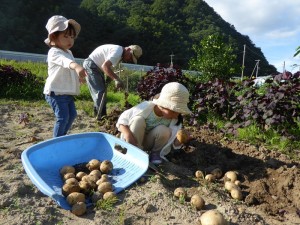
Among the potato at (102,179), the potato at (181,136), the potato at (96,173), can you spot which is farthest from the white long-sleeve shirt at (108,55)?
the potato at (102,179)

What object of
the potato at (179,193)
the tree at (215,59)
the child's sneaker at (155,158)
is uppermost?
the tree at (215,59)

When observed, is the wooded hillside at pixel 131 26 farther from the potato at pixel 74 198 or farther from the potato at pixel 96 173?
the potato at pixel 74 198

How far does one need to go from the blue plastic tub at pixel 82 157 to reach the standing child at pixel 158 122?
0.62 feet

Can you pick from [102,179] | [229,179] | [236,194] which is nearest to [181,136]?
[229,179]

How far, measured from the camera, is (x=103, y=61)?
5074 millimetres

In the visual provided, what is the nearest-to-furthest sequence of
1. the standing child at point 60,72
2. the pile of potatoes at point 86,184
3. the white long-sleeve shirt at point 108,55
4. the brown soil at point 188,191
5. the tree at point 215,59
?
the brown soil at point 188,191, the pile of potatoes at point 86,184, the standing child at point 60,72, the white long-sleeve shirt at point 108,55, the tree at point 215,59

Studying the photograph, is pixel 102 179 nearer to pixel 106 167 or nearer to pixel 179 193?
pixel 106 167

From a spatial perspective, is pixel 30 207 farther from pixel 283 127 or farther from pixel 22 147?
pixel 283 127

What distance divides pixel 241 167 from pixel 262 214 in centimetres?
85

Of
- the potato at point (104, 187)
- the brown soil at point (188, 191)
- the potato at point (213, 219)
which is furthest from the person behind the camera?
the potato at point (104, 187)

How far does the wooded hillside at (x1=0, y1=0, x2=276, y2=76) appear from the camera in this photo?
33.7 metres

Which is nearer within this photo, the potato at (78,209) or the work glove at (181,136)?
the potato at (78,209)

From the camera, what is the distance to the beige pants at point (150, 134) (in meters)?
3.15

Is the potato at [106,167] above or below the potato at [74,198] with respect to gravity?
above
